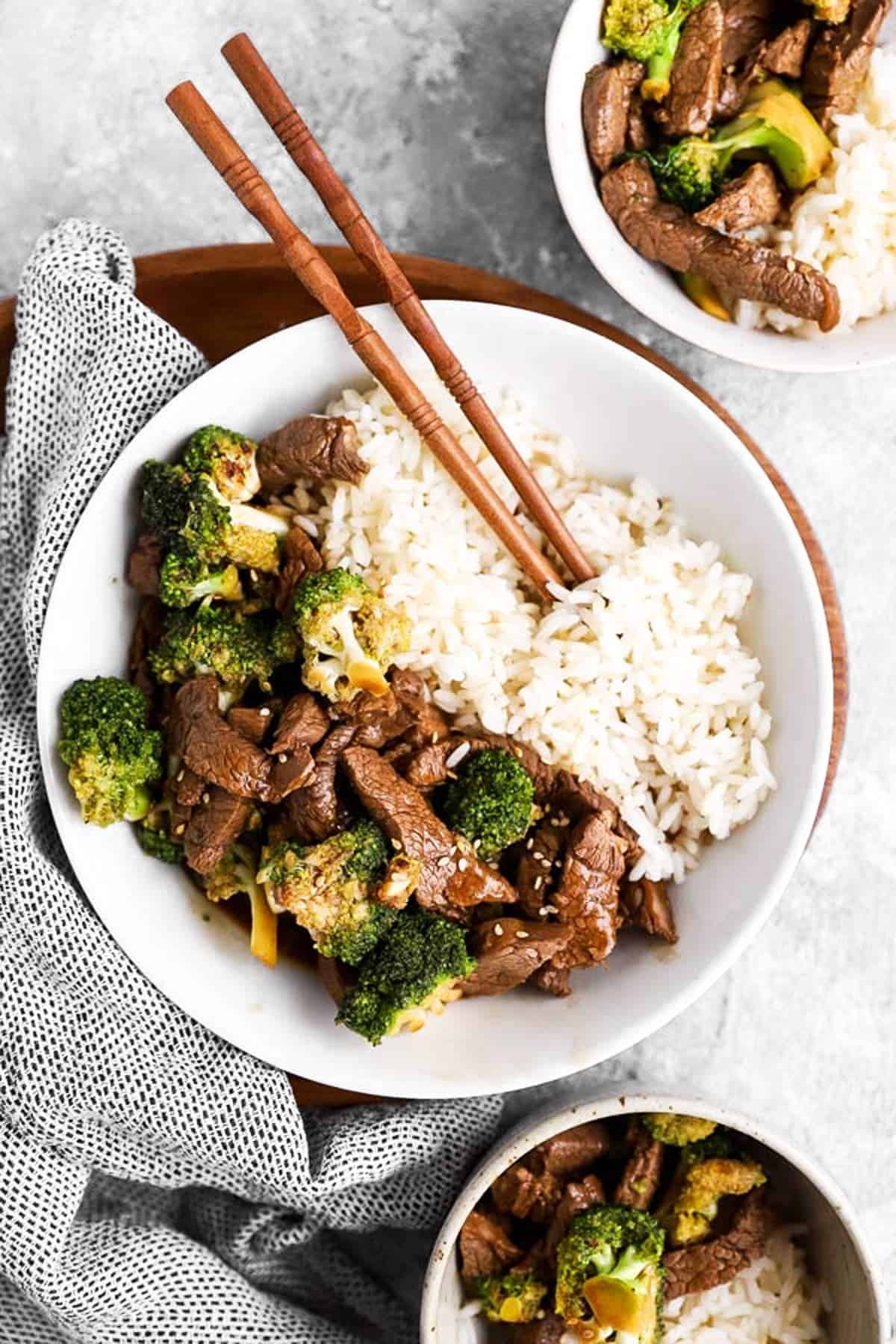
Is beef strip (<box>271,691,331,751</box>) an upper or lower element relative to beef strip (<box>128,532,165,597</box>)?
lower

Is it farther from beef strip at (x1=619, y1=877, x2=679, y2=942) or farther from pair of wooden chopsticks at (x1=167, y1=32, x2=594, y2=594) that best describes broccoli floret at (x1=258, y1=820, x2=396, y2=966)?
pair of wooden chopsticks at (x1=167, y1=32, x2=594, y2=594)

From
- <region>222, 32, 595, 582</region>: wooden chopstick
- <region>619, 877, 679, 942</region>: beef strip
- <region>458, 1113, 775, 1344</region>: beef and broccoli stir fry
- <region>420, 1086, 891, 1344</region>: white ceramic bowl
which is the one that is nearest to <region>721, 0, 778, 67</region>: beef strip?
<region>222, 32, 595, 582</region>: wooden chopstick

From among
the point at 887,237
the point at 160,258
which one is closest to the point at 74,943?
the point at 160,258

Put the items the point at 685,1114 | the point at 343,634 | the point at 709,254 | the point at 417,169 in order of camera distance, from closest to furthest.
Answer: the point at 343,634 → the point at 709,254 → the point at 685,1114 → the point at 417,169

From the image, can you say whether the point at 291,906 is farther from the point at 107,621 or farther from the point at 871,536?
the point at 871,536

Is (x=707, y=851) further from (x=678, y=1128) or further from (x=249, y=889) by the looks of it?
(x=249, y=889)

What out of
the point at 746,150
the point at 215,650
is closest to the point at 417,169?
the point at 746,150
